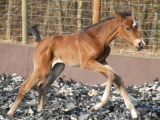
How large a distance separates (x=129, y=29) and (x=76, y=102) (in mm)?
1880

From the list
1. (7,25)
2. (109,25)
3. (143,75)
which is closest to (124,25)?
(109,25)

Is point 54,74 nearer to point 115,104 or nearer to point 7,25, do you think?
point 115,104

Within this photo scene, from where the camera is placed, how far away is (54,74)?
6664 millimetres

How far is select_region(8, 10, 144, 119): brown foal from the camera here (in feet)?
19.6

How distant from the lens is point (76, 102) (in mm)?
7055

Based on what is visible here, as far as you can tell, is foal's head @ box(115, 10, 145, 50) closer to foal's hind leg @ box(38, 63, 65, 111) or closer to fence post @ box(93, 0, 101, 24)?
foal's hind leg @ box(38, 63, 65, 111)

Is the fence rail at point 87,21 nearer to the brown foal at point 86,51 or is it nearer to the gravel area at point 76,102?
the gravel area at point 76,102

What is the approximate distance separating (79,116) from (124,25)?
1.68m

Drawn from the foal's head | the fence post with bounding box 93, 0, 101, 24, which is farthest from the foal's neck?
the fence post with bounding box 93, 0, 101, 24

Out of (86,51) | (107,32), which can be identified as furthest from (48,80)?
(107,32)

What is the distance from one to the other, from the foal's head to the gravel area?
1170mm

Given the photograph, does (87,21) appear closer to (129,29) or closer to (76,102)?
(76,102)

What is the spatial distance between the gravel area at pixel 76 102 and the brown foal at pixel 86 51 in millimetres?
267

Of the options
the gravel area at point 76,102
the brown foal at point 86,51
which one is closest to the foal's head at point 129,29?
the brown foal at point 86,51
